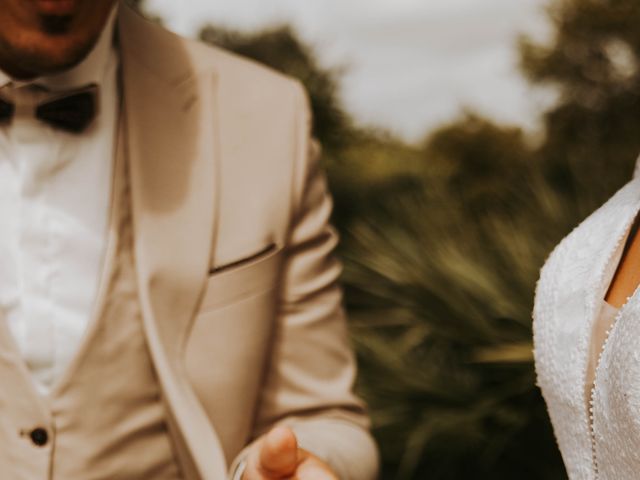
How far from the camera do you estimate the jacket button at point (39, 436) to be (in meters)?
1.74

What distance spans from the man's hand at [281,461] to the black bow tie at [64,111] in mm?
767

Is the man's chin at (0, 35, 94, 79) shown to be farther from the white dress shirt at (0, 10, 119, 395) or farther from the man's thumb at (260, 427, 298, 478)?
the man's thumb at (260, 427, 298, 478)

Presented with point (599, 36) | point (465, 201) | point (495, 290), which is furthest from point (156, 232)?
point (599, 36)

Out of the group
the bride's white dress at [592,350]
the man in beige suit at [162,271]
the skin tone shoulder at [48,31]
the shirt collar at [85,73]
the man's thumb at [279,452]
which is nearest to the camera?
the bride's white dress at [592,350]

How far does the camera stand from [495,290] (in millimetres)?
3887

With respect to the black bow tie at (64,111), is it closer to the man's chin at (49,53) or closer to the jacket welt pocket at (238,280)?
the man's chin at (49,53)

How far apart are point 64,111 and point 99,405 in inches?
22.5

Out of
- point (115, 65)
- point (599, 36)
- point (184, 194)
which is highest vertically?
point (115, 65)

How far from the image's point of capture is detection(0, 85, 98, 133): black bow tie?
1837 millimetres

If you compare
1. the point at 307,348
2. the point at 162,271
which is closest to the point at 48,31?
the point at 162,271

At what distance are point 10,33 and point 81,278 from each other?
18.5 inches

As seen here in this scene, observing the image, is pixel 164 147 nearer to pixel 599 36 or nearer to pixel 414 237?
pixel 414 237

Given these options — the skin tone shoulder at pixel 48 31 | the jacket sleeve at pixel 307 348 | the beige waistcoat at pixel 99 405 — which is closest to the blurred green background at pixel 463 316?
the jacket sleeve at pixel 307 348

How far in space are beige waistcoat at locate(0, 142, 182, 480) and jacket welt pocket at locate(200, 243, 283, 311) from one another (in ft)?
0.48
